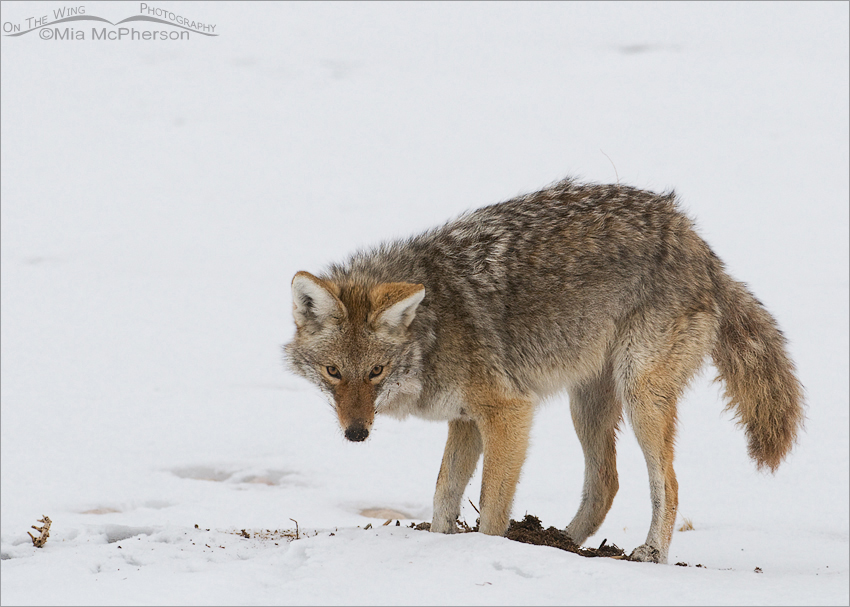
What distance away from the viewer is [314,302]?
5.67m

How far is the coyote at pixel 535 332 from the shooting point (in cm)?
570

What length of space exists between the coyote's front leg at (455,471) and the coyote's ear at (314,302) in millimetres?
1486

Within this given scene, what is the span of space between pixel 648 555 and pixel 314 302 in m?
3.12

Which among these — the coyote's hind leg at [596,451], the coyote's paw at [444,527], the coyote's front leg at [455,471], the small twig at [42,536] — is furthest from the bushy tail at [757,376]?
the small twig at [42,536]

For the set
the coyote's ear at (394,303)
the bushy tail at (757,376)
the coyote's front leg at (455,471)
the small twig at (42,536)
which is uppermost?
the coyote's ear at (394,303)

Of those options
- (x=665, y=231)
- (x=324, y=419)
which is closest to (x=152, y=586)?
(x=665, y=231)

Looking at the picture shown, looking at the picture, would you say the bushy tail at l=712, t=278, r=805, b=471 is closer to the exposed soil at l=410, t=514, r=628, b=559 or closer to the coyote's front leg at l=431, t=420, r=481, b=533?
the exposed soil at l=410, t=514, r=628, b=559

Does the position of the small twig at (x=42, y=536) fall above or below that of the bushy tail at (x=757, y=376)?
below

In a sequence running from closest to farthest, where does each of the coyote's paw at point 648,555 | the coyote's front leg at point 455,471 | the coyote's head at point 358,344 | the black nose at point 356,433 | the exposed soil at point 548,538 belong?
the black nose at point 356,433
the coyote's head at point 358,344
the coyote's paw at point 648,555
the exposed soil at point 548,538
the coyote's front leg at point 455,471

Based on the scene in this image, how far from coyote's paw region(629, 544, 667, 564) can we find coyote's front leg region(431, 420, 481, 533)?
1.40 metres

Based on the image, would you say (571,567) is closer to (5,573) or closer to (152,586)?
(152,586)

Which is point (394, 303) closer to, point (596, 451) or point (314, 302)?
point (314, 302)

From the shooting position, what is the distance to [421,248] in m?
6.56

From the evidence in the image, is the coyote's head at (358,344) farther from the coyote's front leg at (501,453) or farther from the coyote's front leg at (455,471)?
the coyote's front leg at (455,471)
